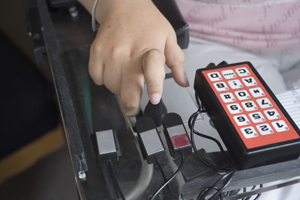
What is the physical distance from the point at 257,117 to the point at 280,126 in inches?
1.1

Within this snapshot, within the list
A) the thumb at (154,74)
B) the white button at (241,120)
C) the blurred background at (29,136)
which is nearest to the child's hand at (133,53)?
the thumb at (154,74)

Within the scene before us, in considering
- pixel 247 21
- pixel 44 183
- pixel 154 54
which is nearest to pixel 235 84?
pixel 154 54

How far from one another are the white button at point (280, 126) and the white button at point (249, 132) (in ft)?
0.10

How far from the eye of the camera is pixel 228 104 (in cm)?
38

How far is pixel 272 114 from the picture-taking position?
0.37 m

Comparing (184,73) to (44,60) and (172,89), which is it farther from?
(44,60)

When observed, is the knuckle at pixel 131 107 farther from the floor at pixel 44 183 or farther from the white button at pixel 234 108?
the floor at pixel 44 183

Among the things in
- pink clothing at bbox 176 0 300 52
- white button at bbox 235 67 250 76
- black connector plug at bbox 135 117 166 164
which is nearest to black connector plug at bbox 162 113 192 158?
black connector plug at bbox 135 117 166 164

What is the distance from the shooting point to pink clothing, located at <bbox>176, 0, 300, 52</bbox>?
23.8 inches

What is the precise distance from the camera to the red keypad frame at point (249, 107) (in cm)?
34

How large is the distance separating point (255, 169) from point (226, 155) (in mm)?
38

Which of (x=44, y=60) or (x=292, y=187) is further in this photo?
(x=44, y=60)

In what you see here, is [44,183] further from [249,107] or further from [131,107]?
[249,107]

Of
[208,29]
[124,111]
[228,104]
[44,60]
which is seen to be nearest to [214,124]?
[228,104]
